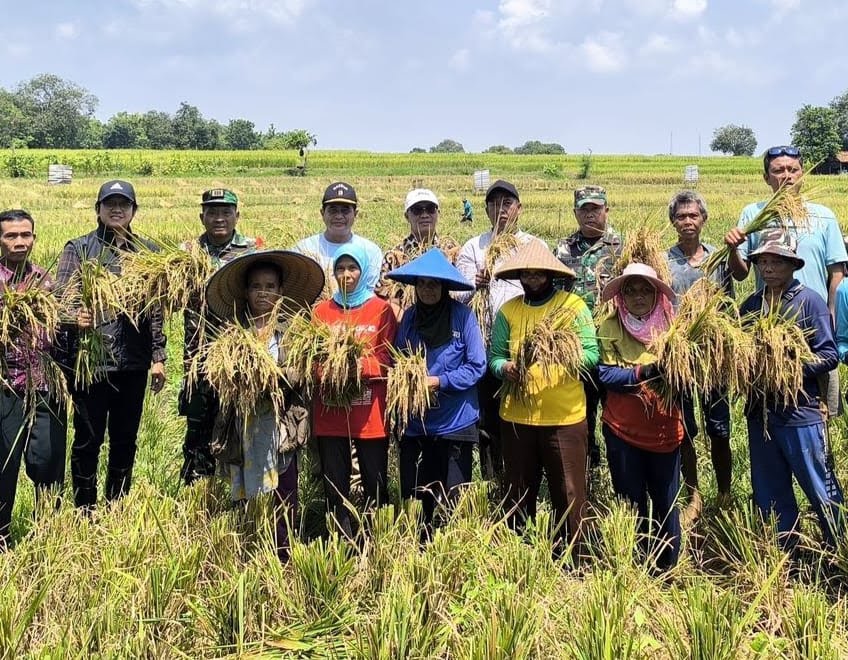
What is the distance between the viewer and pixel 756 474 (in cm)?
318

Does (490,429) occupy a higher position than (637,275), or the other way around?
(637,275)

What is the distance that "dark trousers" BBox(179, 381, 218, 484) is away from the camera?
3471 mm

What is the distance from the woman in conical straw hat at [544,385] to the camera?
312cm

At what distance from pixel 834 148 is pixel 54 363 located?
63.3 metres

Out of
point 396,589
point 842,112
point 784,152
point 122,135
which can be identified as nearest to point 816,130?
point 842,112

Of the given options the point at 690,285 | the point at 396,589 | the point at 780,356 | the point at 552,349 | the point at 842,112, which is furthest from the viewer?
the point at 842,112

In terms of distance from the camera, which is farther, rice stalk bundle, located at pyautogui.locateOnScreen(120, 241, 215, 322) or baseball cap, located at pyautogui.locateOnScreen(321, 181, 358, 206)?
baseball cap, located at pyautogui.locateOnScreen(321, 181, 358, 206)

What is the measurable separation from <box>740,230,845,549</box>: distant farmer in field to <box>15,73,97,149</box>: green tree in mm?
95935

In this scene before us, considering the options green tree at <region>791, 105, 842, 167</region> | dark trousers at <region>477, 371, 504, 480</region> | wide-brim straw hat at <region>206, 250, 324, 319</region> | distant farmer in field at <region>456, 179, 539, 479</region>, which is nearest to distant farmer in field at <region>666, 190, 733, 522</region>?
distant farmer in field at <region>456, 179, 539, 479</region>

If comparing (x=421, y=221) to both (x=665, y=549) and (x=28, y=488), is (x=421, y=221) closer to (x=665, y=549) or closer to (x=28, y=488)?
(x=665, y=549)

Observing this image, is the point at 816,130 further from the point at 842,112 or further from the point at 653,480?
the point at 653,480

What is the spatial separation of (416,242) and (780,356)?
81.5 inches

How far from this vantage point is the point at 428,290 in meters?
3.23

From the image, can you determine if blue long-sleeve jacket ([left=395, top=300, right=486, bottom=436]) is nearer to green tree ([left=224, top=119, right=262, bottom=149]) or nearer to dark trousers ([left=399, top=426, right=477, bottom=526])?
dark trousers ([left=399, top=426, right=477, bottom=526])
